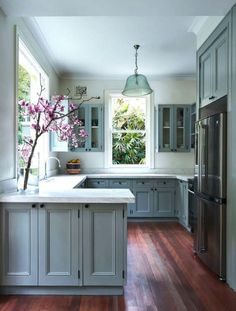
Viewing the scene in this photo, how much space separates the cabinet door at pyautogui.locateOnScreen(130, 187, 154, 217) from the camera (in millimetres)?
5336

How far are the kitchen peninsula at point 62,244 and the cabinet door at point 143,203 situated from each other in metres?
2.87

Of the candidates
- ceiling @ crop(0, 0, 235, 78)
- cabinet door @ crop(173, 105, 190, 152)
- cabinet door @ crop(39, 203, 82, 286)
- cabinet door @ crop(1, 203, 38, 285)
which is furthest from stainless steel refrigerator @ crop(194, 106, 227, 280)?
cabinet door @ crop(173, 105, 190, 152)

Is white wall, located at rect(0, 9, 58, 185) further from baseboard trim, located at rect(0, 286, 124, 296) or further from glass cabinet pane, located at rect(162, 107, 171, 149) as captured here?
glass cabinet pane, located at rect(162, 107, 171, 149)

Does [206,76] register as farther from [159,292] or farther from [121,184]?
[121,184]

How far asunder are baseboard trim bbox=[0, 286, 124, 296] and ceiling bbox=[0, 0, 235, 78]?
2517 mm

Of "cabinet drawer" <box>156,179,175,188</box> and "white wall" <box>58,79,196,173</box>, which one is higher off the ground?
"white wall" <box>58,79,196,173</box>

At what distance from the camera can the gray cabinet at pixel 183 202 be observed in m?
4.74

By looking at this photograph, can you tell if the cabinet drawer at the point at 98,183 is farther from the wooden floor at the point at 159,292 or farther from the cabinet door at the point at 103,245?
the cabinet door at the point at 103,245

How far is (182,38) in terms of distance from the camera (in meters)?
3.97

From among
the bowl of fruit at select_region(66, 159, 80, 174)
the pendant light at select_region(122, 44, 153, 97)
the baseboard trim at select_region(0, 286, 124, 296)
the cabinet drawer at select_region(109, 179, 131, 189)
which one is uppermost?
the pendant light at select_region(122, 44, 153, 97)

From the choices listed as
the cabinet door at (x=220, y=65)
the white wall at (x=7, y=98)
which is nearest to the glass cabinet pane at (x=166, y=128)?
the cabinet door at (x=220, y=65)

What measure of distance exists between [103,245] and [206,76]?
2269 mm

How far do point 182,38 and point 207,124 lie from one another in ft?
5.07

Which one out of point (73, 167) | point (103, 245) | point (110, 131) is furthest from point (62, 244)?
point (110, 131)
